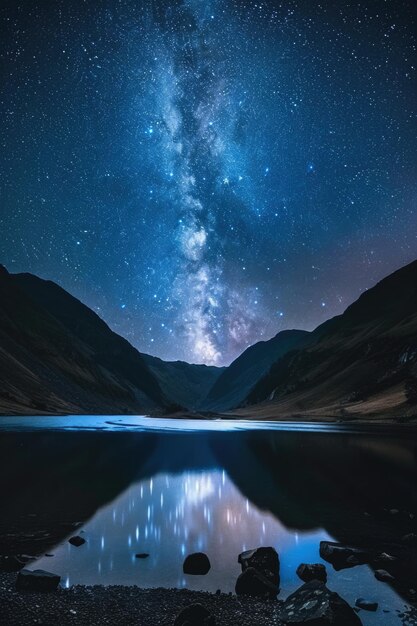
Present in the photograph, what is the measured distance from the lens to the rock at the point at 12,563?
43.2 ft

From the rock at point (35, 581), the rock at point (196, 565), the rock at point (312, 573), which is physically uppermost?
the rock at point (35, 581)

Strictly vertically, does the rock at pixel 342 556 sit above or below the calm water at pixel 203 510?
below

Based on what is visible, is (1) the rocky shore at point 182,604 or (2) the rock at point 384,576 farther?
(2) the rock at point 384,576

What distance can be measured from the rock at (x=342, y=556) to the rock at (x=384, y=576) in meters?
1.22

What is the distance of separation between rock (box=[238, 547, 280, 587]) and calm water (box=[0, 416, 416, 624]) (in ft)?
1.47

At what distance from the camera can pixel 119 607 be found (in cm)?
1075

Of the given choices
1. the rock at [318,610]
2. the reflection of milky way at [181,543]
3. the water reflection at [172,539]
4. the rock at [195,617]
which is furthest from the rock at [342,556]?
the rock at [195,617]

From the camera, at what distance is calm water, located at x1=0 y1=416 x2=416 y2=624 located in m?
13.7

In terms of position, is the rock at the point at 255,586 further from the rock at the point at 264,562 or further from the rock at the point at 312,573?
the rock at the point at 312,573

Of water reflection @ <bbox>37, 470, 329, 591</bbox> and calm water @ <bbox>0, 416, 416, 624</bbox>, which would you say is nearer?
water reflection @ <bbox>37, 470, 329, 591</bbox>

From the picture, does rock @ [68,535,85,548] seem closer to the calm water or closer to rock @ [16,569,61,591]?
the calm water

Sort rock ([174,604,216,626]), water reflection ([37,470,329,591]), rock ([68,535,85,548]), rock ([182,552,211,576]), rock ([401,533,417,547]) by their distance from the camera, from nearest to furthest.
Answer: rock ([174,604,216,626]) < water reflection ([37,470,329,591]) < rock ([182,552,211,576]) < rock ([68,535,85,548]) < rock ([401,533,417,547])

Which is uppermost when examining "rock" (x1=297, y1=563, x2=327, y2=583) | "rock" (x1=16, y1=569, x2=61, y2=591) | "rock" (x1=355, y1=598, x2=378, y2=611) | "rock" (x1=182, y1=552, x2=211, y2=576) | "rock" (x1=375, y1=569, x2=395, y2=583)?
"rock" (x1=16, y1=569, x2=61, y2=591)

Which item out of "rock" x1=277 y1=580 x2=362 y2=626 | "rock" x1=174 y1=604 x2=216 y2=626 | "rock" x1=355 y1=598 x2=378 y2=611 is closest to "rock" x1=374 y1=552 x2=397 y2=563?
"rock" x1=355 y1=598 x2=378 y2=611
